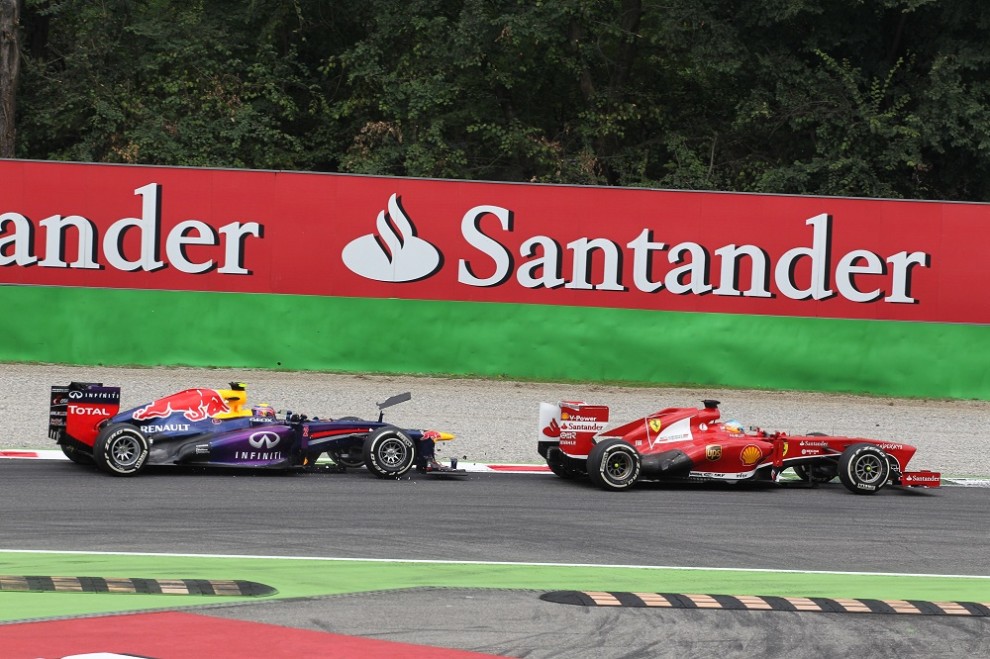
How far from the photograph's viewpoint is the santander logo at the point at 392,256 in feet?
66.4

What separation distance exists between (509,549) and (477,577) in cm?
104

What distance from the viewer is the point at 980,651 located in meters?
7.64

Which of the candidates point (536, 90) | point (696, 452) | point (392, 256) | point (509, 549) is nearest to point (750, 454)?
point (696, 452)

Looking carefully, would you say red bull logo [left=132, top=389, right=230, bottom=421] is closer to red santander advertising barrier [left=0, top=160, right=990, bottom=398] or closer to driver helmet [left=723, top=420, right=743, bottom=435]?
driver helmet [left=723, top=420, right=743, bottom=435]

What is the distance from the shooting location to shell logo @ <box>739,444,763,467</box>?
13.1 metres

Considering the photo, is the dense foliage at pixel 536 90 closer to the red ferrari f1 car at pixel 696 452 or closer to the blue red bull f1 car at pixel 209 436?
the red ferrari f1 car at pixel 696 452

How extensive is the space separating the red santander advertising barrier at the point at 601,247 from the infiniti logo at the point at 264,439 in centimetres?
749

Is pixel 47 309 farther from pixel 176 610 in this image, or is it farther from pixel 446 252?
pixel 176 610

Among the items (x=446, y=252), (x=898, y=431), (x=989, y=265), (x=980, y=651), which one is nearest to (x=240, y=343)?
(x=446, y=252)

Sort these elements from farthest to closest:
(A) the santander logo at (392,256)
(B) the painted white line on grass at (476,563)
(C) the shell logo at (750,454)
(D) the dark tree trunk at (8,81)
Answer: (D) the dark tree trunk at (8,81)
(A) the santander logo at (392,256)
(C) the shell logo at (750,454)
(B) the painted white line on grass at (476,563)

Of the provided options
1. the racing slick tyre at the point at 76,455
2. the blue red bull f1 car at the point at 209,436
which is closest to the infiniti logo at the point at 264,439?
the blue red bull f1 car at the point at 209,436

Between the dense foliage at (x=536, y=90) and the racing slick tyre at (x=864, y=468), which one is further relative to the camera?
the dense foliage at (x=536, y=90)

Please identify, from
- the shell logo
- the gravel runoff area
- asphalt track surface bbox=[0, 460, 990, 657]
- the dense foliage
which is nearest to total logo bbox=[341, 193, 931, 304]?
the gravel runoff area

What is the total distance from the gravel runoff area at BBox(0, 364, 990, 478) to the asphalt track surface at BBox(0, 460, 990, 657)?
2.30 meters
